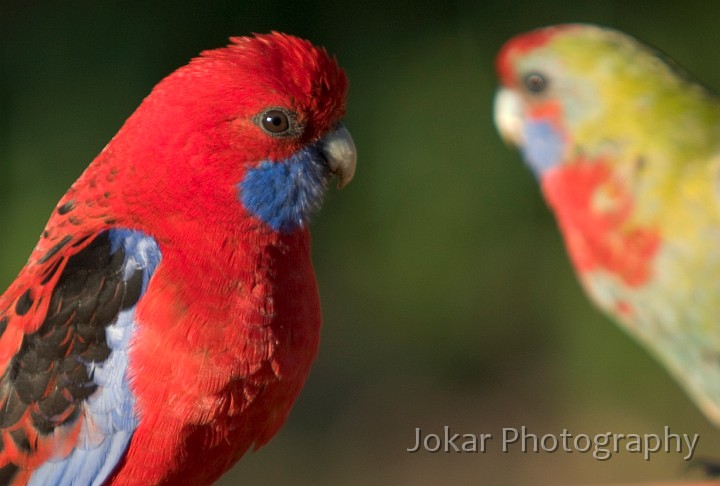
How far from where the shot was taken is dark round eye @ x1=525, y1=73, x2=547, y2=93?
6.11 feet

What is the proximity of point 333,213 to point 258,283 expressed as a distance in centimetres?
219

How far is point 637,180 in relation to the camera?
5.65ft

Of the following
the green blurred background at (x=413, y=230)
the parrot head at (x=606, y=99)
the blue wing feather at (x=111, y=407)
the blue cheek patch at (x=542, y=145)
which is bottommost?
the green blurred background at (x=413, y=230)

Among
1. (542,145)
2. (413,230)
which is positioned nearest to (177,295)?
(542,145)

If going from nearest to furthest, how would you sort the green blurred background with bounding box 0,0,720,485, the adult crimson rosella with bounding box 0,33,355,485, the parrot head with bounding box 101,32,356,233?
the adult crimson rosella with bounding box 0,33,355,485 → the parrot head with bounding box 101,32,356,233 → the green blurred background with bounding box 0,0,720,485

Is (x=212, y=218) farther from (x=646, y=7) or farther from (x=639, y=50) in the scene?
(x=646, y=7)

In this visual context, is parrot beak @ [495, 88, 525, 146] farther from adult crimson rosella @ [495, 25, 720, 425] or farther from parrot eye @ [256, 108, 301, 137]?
parrot eye @ [256, 108, 301, 137]

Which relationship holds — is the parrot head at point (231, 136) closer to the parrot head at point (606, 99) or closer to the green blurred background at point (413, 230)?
the parrot head at point (606, 99)

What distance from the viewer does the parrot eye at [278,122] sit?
177cm

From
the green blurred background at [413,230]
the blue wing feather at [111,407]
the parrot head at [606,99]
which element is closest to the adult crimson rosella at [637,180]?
the parrot head at [606,99]

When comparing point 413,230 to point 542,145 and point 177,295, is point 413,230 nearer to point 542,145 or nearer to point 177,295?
point 542,145

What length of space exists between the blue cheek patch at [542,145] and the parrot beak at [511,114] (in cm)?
3

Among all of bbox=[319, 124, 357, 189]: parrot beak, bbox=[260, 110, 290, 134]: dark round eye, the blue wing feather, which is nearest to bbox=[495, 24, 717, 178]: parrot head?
bbox=[319, 124, 357, 189]: parrot beak

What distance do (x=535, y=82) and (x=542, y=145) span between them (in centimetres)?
12
